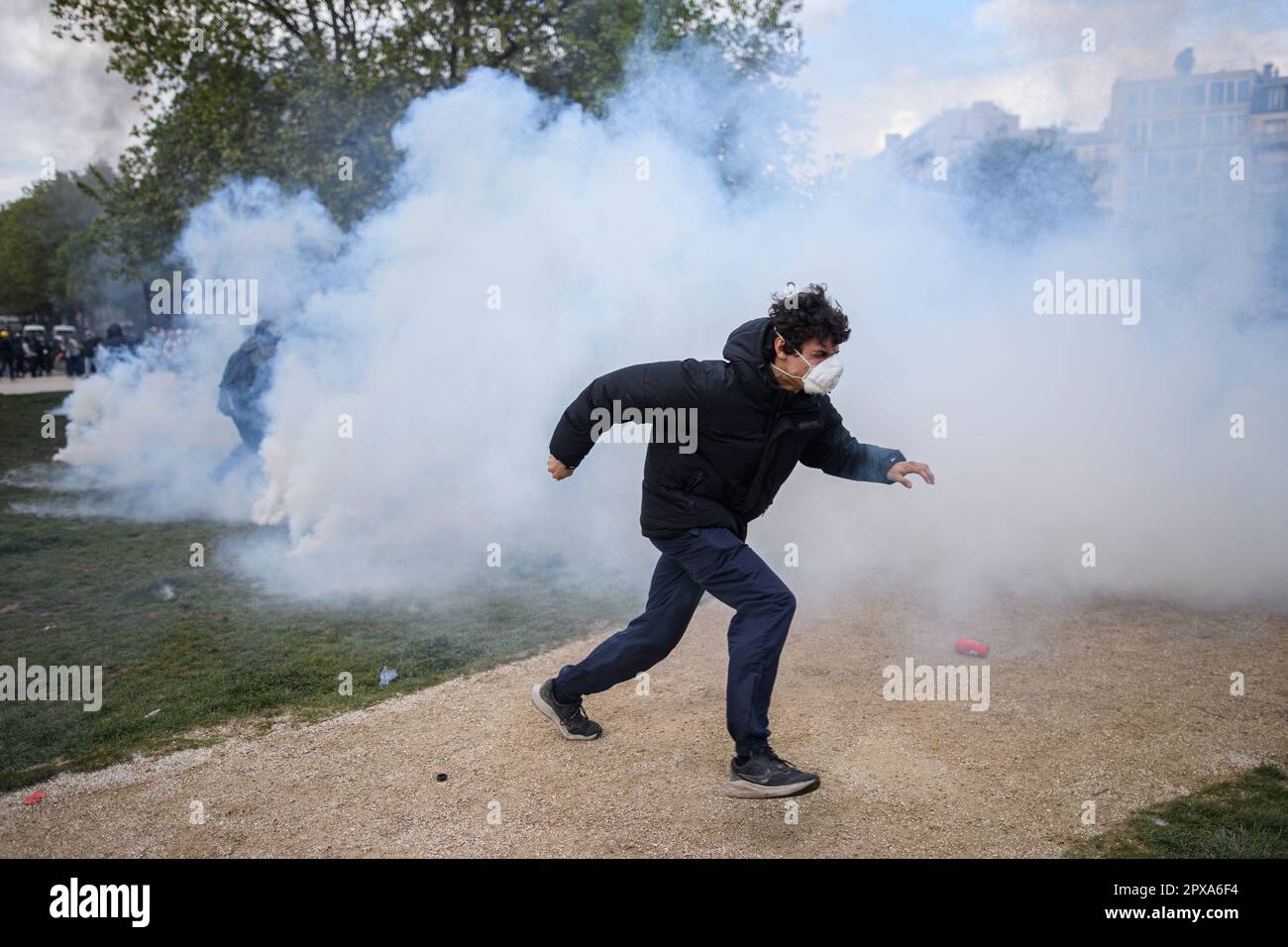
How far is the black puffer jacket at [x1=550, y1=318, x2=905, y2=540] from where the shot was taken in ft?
12.3

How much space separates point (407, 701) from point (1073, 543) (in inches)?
194

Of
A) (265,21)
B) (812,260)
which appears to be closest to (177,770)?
(812,260)

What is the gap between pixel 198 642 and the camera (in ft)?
19.7

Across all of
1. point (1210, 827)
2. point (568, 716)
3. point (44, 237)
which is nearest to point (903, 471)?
point (1210, 827)

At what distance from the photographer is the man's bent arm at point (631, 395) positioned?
376cm

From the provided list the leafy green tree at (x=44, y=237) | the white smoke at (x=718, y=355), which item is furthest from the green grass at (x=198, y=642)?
the leafy green tree at (x=44, y=237)

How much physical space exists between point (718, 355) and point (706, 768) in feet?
13.6

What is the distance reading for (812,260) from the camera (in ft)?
25.6

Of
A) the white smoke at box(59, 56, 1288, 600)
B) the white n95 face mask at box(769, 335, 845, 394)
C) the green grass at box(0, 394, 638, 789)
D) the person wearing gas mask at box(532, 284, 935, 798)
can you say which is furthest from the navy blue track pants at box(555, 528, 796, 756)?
the white smoke at box(59, 56, 1288, 600)

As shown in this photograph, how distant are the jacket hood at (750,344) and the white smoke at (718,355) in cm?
362

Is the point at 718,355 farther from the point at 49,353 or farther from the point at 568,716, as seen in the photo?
the point at 49,353

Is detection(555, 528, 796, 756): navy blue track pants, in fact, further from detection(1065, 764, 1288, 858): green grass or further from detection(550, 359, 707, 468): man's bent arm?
detection(1065, 764, 1288, 858): green grass

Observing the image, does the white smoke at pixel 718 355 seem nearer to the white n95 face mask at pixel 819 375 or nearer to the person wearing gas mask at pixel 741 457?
the person wearing gas mask at pixel 741 457

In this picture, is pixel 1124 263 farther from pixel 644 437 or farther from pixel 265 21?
pixel 265 21
